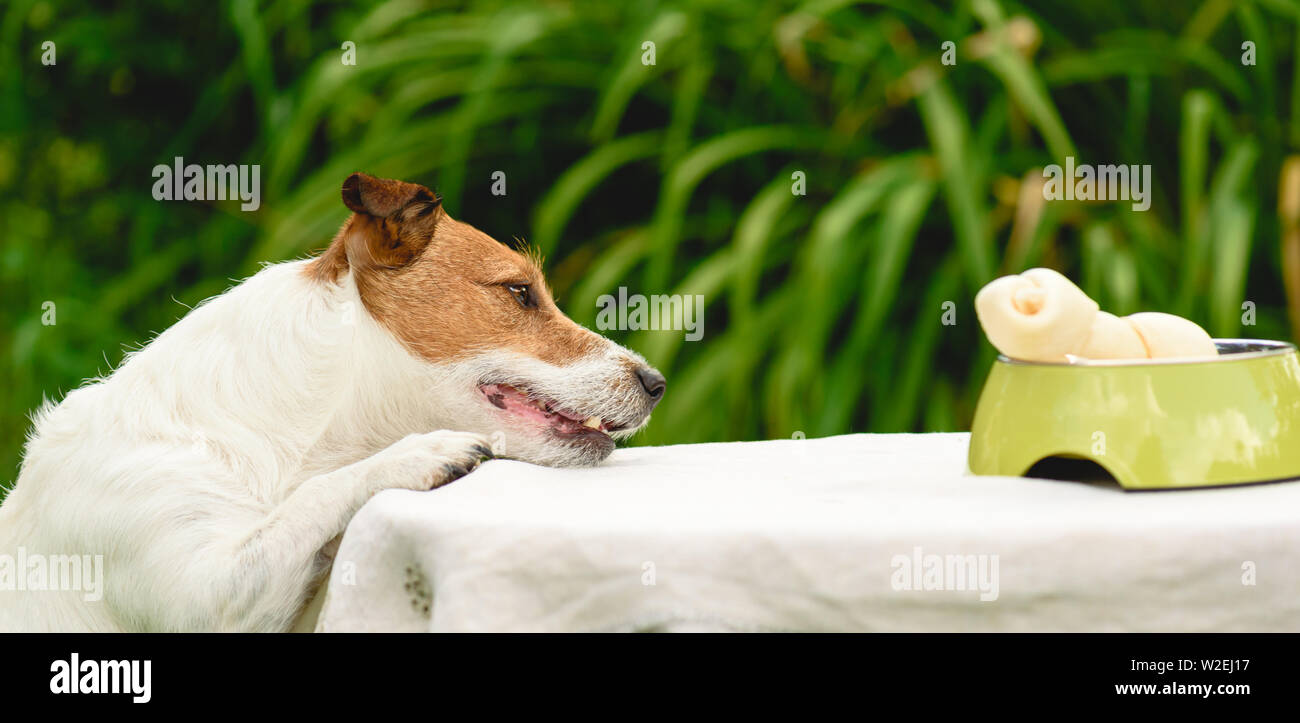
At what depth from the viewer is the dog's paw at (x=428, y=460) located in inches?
54.6

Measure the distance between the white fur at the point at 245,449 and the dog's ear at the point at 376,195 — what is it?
0.11 meters

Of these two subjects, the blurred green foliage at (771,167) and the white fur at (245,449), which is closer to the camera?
the white fur at (245,449)

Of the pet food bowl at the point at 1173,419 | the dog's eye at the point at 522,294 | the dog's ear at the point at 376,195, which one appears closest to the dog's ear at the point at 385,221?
the dog's ear at the point at 376,195

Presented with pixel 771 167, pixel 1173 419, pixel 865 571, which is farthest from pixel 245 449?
pixel 771 167

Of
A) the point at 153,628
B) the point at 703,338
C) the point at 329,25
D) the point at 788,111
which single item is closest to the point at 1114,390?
the point at 153,628

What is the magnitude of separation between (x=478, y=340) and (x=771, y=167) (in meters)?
2.13

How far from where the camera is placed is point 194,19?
4.38m

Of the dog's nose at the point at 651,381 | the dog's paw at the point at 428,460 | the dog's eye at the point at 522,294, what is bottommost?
the dog's paw at the point at 428,460

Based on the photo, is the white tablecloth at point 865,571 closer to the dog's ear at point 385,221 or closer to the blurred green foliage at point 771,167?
the dog's ear at point 385,221

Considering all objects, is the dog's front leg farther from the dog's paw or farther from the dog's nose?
the dog's nose

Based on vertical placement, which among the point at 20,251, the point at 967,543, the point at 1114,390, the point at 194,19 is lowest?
the point at 967,543

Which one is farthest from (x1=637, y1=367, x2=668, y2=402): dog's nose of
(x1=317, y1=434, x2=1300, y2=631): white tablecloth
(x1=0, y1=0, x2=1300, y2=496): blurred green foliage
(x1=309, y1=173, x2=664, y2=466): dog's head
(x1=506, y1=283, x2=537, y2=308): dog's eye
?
(x1=0, y1=0, x2=1300, y2=496): blurred green foliage

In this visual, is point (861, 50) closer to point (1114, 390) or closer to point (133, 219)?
point (1114, 390)

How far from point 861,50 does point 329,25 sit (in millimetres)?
1940
